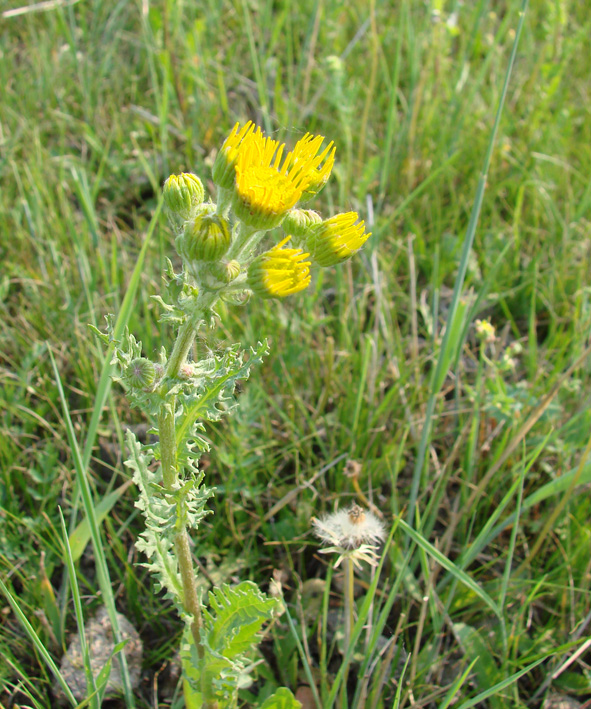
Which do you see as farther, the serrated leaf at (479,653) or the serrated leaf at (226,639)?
the serrated leaf at (479,653)

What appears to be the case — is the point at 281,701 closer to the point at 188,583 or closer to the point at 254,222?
the point at 188,583

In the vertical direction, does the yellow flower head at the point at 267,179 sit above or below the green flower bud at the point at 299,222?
above

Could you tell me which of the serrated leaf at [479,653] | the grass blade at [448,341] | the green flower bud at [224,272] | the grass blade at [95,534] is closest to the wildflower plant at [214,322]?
the green flower bud at [224,272]

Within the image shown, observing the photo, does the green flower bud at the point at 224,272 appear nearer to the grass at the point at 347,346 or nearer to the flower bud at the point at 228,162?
the flower bud at the point at 228,162

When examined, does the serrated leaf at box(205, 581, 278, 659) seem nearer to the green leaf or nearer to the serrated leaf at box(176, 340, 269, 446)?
the green leaf

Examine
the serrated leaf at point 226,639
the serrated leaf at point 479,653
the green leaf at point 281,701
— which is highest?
the serrated leaf at point 226,639

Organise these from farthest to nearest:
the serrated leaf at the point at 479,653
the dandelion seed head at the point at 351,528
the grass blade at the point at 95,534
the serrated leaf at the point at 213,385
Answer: the serrated leaf at the point at 479,653
the dandelion seed head at the point at 351,528
the grass blade at the point at 95,534
the serrated leaf at the point at 213,385

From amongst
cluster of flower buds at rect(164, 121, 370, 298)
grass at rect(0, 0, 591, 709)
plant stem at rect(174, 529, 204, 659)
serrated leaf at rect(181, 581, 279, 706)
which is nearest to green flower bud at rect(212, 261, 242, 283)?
cluster of flower buds at rect(164, 121, 370, 298)
